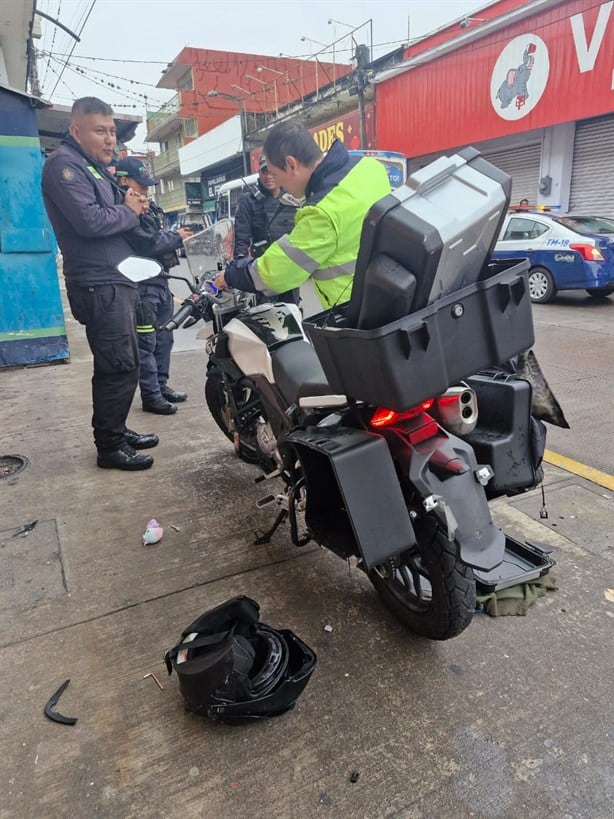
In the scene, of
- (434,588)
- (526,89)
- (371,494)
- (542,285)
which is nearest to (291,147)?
(371,494)

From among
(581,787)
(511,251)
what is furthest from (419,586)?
(511,251)

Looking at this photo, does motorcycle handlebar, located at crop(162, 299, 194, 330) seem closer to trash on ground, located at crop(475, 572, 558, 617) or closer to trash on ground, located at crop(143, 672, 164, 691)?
trash on ground, located at crop(143, 672, 164, 691)

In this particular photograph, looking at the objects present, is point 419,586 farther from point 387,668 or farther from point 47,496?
point 47,496

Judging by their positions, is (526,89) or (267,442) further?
(526,89)

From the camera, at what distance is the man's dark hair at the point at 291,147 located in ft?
8.41

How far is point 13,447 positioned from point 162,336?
157 centimetres

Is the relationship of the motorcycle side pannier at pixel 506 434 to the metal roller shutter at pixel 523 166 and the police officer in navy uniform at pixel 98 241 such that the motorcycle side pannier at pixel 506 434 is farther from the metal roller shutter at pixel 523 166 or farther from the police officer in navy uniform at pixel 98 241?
the metal roller shutter at pixel 523 166

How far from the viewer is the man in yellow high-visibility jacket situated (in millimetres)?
2367

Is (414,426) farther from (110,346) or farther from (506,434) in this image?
(110,346)

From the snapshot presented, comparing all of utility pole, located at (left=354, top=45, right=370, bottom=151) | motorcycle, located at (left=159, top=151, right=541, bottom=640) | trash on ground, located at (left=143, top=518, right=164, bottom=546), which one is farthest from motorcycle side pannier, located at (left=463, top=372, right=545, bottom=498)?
utility pole, located at (left=354, top=45, right=370, bottom=151)

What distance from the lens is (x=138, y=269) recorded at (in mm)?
2969

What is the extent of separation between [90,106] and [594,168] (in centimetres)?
1234

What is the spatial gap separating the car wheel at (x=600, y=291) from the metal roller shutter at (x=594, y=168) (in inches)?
144

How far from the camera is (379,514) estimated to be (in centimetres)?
177
